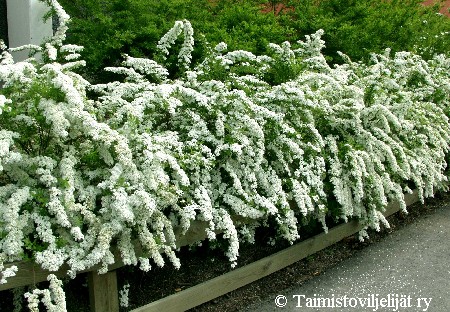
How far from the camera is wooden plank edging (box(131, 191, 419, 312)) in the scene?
3461 mm

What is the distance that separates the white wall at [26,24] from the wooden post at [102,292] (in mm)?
3696

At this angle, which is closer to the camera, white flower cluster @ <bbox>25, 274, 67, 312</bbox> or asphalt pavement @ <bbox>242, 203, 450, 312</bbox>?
white flower cluster @ <bbox>25, 274, 67, 312</bbox>

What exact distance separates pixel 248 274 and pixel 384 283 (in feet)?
3.22

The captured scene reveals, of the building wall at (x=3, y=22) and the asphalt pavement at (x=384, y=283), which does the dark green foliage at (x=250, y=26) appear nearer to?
the building wall at (x=3, y=22)

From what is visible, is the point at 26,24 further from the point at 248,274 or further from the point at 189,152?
the point at 248,274

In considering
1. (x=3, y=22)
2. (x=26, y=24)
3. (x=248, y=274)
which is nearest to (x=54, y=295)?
(x=248, y=274)

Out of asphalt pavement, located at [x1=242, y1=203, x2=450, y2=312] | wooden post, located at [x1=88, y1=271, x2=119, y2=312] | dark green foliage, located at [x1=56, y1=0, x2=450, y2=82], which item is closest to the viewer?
wooden post, located at [x1=88, y1=271, x2=119, y2=312]

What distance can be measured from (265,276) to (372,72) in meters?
2.27

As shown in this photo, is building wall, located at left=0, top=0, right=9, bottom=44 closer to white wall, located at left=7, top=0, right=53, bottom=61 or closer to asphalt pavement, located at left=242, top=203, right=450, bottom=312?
white wall, located at left=7, top=0, right=53, bottom=61

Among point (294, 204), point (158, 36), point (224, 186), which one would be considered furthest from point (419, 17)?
point (224, 186)

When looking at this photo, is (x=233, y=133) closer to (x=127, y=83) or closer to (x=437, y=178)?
(x=127, y=83)

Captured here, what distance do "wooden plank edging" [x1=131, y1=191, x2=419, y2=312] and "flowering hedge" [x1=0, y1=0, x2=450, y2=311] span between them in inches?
7.6

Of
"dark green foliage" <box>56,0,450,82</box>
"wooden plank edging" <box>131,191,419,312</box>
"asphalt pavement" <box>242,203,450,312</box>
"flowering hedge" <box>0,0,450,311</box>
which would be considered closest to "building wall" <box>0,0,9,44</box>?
"dark green foliage" <box>56,0,450,82</box>

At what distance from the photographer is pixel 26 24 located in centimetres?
610
